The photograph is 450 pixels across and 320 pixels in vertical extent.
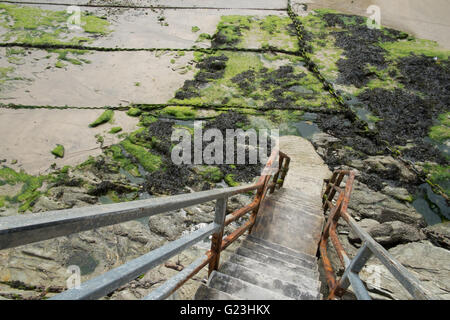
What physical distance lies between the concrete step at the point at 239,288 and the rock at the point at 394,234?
148 inches

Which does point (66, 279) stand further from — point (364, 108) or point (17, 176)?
point (364, 108)

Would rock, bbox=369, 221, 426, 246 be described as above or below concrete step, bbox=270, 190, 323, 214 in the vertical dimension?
below

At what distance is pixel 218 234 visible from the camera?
206 centimetres

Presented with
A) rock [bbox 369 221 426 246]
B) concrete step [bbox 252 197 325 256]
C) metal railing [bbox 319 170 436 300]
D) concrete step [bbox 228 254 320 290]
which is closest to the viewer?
metal railing [bbox 319 170 436 300]

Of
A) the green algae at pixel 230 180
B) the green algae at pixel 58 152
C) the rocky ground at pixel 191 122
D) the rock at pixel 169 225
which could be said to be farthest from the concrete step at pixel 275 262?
the green algae at pixel 58 152

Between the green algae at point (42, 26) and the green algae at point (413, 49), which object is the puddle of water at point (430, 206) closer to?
the green algae at point (413, 49)

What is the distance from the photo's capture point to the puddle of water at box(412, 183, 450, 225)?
654 centimetres

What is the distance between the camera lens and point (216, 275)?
2.15 metres

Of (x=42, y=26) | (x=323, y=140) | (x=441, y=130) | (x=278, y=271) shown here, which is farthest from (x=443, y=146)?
(x=42, y=26)

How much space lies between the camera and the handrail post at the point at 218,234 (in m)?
1.94

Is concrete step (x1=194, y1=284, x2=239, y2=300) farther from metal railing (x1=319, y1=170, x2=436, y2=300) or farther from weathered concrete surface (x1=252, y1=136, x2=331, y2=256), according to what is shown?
weathered concrete surface (x1=252, y1=136, x2=331, y2=256)

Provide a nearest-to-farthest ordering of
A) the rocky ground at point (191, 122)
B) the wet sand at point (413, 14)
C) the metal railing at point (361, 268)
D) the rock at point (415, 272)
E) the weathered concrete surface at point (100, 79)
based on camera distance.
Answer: the metal railing at point (361, 268) < the rock at point (415, 272) < the rocky ground at point (191, 122) < the weathered concrete surface at point (100, 79) < the wet sand at point (413, 14)

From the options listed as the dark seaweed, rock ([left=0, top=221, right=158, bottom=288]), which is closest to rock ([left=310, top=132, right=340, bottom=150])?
the dark seaweed

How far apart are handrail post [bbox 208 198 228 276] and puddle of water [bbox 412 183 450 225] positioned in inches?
260
